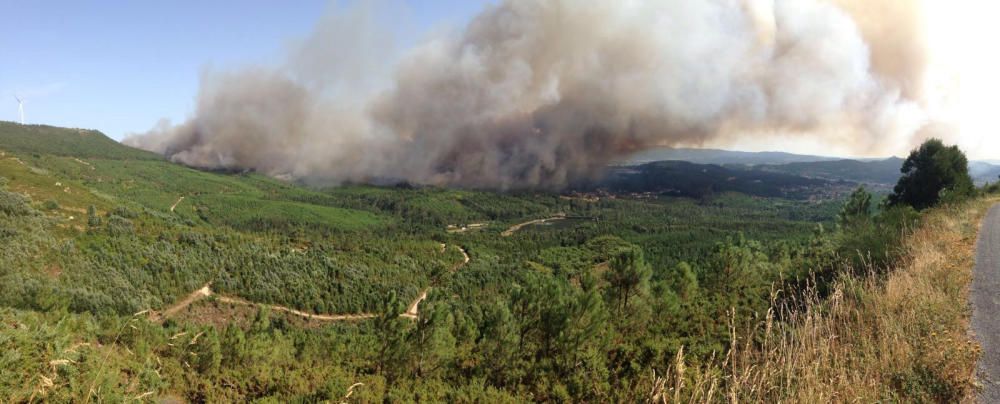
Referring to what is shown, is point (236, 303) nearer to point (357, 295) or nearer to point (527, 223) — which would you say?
point (357, 295)

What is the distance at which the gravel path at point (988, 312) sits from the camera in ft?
17.1

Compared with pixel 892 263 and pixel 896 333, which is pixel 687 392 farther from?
pixel 892 263

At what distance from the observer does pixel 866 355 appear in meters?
5.59

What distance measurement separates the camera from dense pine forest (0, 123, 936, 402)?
953 centimetres

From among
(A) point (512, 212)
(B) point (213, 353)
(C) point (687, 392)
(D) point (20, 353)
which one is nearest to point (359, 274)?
(B) point (213, 353)

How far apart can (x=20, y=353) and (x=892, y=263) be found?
1946 centimetres

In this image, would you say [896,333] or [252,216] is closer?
[896,333]

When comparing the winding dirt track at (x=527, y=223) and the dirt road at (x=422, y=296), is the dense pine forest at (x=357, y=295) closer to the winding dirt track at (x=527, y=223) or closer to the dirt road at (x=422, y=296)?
the dirt road at (x=422, y=296)

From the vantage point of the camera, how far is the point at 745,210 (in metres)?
193

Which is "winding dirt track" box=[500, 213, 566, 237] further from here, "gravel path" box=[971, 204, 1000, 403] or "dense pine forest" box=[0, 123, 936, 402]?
"gravel path" box=[971, 204, 1000, 403]

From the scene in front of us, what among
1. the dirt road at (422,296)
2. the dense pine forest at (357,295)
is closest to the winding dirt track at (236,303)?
the dirt road at (422,296)

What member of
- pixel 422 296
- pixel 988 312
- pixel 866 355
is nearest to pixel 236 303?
pixel 422 296

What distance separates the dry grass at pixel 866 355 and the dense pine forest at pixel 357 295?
67 cm

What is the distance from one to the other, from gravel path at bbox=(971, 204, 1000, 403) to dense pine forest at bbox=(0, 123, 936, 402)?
6.33 ft
